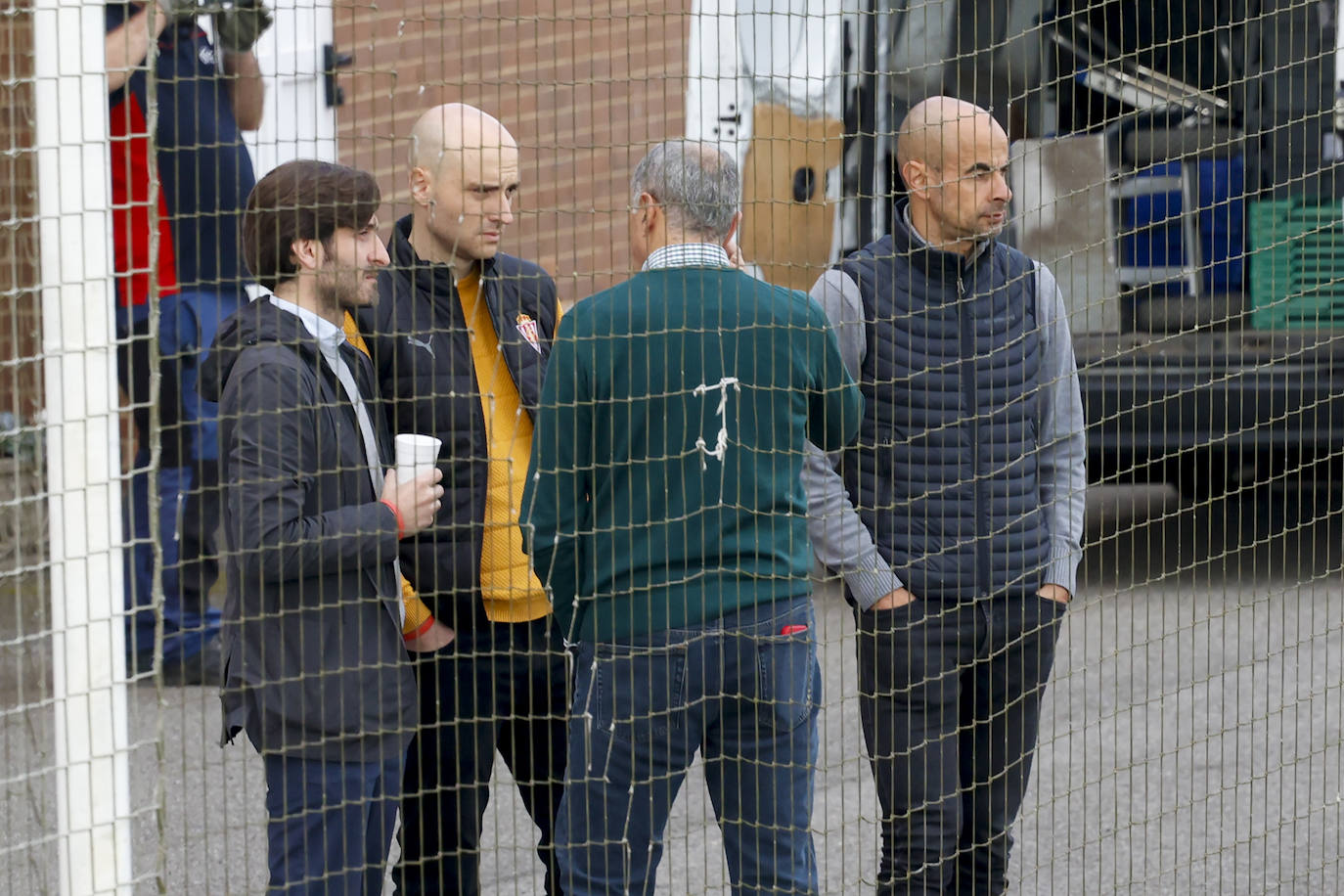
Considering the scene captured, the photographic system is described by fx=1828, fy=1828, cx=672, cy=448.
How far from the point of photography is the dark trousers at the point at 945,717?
3.24 m

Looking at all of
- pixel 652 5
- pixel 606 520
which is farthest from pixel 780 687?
pixel 652 5

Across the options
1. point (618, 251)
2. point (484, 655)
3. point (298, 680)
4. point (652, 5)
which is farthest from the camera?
point (652, 5)

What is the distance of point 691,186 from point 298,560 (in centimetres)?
82

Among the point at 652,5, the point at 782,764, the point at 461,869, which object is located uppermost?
the point at 652,5

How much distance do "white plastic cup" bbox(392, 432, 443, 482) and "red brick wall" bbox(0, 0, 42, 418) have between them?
535 mm

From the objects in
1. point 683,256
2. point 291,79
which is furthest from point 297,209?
point 291,79

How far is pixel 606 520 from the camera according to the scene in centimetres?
285

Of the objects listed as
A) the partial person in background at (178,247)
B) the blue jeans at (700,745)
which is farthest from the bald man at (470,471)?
the partial person in background at (178,247)

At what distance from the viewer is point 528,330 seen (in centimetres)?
325

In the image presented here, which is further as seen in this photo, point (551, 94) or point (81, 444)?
point (551, 94)

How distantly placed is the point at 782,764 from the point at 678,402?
62 cm

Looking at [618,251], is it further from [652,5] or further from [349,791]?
[349,791]

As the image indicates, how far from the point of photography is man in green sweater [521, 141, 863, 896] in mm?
2785

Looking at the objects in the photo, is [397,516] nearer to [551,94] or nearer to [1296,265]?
[551,94]
